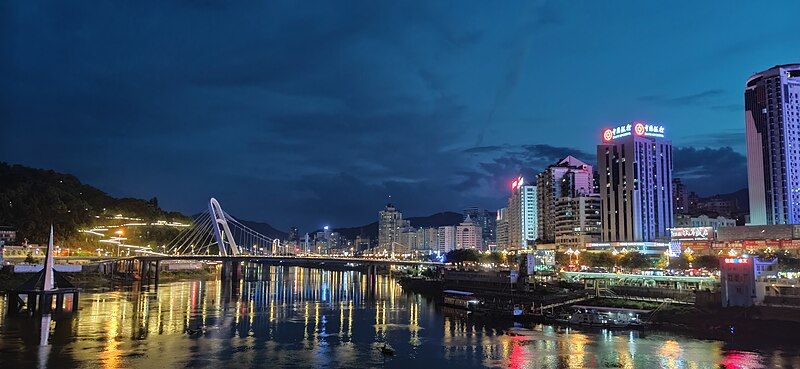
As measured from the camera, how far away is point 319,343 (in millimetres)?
34531

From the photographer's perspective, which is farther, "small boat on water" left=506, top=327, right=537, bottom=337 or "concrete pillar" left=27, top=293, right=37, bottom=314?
"concrete pillar" left=27, top=293, right=37, bottom=314

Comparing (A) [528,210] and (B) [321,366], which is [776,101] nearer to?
(A) [528,210]

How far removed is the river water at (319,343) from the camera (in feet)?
94.3

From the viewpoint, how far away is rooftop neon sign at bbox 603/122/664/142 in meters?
87.6

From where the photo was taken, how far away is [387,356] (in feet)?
101

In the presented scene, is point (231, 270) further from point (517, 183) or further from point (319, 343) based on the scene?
point (319, 343)

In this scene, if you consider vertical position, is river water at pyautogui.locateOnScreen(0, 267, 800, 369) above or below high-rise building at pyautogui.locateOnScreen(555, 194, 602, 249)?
below

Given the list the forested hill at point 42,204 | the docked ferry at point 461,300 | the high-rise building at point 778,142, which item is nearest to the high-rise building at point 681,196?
the high-rise building at point 778,142

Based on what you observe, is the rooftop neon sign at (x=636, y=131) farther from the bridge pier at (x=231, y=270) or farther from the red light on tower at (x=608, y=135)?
the bridge pier at (x=231, y=270)

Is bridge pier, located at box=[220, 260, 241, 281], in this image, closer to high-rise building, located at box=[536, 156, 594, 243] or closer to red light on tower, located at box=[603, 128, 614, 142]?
high-rise building, located at box=[536, 156, 594, 243]

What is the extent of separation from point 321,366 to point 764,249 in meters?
57.3

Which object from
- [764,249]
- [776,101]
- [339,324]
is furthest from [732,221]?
[339,324]

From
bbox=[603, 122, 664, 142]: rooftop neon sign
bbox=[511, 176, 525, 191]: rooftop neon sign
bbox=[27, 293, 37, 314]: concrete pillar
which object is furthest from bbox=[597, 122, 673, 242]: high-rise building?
bbox=[27, 293, 37, 314]: concrete pillar

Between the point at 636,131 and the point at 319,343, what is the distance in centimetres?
6747
